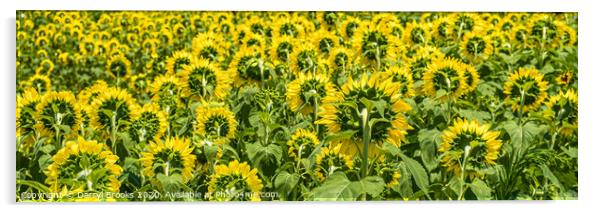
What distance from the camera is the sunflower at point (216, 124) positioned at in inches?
153

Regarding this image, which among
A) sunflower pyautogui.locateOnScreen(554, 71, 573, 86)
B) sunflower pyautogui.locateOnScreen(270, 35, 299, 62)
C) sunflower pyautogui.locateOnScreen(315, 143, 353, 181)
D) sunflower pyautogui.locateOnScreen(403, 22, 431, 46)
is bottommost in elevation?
sunflower pyautogui.locateOnScreen(315, 143, 353, 181)

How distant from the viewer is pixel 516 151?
387 cm

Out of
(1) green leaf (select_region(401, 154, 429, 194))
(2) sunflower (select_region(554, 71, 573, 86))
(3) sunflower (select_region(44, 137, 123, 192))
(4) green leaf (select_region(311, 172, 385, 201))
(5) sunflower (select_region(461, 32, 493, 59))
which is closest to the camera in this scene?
(4) green leaf (select_region(311, 172, 385, 201))

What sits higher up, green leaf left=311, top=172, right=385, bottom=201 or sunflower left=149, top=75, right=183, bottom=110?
sunflower left=149, top=75, right=183, bottom=110

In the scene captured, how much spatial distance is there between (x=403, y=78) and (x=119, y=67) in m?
1.64

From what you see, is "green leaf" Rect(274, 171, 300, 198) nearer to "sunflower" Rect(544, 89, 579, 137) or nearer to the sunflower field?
the sunflower field

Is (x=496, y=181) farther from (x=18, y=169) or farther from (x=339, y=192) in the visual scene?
(x=18, y=169)

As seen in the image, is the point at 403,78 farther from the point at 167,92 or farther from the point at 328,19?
the point at 167,92

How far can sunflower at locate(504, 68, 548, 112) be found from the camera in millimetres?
4086

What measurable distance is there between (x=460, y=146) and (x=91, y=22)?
211cm

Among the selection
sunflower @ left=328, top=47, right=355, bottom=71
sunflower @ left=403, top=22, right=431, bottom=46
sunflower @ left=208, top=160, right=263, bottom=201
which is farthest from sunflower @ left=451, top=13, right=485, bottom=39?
sunflower @ left=208, top=160, right=263, bottom=201

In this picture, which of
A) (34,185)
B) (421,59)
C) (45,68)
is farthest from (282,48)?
(34,185)

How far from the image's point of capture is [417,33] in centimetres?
431
